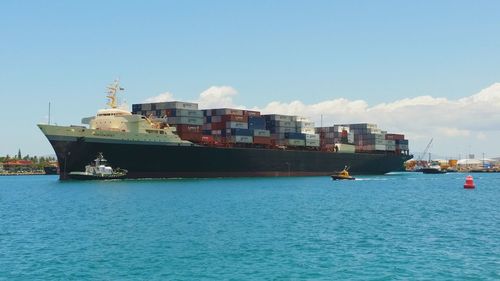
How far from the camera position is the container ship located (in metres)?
82.5

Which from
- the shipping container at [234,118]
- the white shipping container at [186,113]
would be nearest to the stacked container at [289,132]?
the shipping container at [234,118]

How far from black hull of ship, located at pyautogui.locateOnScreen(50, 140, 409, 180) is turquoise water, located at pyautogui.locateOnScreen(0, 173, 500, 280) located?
1216 inches

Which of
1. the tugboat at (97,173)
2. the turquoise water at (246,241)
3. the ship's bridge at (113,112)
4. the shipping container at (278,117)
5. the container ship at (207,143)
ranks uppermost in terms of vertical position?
the shipping container at (278,117)

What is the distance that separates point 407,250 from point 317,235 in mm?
6170

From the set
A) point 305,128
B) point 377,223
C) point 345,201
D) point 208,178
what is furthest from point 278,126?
point 377,223

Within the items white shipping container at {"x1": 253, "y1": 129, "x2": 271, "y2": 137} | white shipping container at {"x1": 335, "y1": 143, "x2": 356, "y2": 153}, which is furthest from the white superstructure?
white shipping container at {"x1": 335, "y1": 143, "x2": 356, "y2": 153}

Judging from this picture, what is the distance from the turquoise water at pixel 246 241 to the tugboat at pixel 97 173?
29.7 metres

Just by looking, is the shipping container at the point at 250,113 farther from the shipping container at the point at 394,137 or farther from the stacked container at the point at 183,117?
the shipping container at the point at 394,137

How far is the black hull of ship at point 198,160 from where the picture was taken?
269 feet

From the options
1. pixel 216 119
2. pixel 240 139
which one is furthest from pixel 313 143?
pixel 216 119

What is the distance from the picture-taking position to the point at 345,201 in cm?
5616

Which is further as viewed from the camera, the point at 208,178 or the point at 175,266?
the point at 208,178

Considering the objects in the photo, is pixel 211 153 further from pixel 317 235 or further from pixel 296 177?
pixel 317 235

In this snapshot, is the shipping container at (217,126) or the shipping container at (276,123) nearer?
the shipping container at (217,126)
